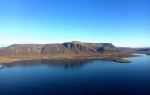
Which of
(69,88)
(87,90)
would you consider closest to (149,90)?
(87,90)

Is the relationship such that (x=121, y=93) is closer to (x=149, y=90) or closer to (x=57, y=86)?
(x=149, y=90)

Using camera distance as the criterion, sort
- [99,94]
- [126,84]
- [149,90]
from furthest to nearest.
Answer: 1. [126,84]
2. [149,90]
3. [99,94]

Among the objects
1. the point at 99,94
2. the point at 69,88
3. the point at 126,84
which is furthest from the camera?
the point at 126,84

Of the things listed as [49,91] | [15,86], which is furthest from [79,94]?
[15,86]

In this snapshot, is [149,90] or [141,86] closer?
[149,90]

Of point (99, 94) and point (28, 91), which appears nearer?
point (99, 94)

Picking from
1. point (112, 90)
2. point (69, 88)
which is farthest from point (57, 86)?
point (112, 90)

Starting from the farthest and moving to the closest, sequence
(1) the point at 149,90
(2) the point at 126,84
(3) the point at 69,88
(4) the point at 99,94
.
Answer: (2) the point at 126,84
(3) the point at 69,88
(1) the point at 149,90
(4) the point at 99,94

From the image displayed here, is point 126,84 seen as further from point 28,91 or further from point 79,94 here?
point 28,91
